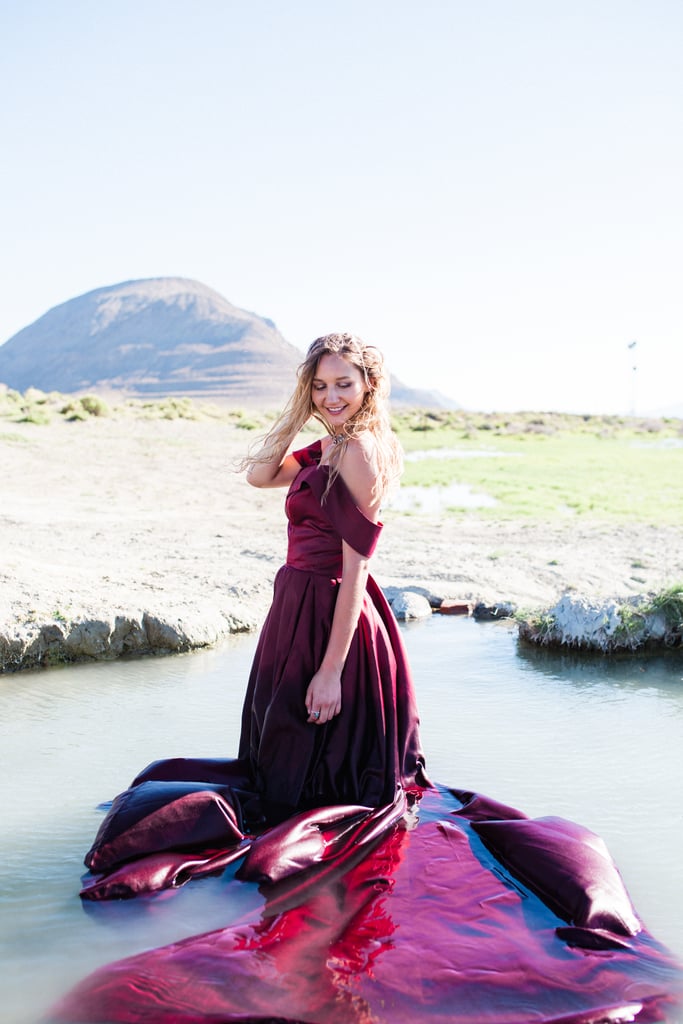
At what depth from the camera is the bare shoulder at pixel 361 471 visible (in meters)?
3.22

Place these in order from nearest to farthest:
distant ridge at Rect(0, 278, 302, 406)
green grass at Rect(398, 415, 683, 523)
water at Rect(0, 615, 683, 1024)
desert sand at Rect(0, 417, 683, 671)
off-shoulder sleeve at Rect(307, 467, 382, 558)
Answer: water at Rect(0, 615, 683, 1024) < off-shoulder sleeve at Rect(307, 467, 382, 558) < desert sand at Rect(0, 417, 683, 671) < green grass at Rect(398, 415, 683, 523) < distant ridge at Rect(0, 278, 302, 406)

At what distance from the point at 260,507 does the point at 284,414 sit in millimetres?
10089

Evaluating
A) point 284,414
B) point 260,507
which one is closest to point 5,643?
point 284,414

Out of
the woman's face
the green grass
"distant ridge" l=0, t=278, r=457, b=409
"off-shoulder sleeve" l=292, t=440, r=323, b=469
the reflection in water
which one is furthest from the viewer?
"distant ridge" l=0, t=278, r=457, b=409

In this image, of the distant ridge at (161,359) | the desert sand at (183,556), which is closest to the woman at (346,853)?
the desert sand at (183,556)

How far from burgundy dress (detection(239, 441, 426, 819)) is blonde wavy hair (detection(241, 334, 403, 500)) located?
19cm

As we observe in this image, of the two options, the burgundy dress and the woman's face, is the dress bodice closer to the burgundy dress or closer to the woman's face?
the burgundy dress

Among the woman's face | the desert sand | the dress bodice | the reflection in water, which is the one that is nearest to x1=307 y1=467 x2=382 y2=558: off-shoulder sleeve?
the dress bodice

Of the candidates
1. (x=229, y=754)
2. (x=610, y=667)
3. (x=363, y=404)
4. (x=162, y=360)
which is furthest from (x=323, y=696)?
(x=162, y=360)

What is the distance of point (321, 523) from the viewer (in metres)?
3.39

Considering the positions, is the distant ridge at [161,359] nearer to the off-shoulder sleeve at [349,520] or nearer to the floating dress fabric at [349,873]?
the floating dress fabric at [349,873]

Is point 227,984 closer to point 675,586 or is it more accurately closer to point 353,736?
point 353,736

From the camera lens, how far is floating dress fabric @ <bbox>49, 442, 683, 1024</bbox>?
254 cm

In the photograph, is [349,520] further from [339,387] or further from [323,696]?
[323,696]
